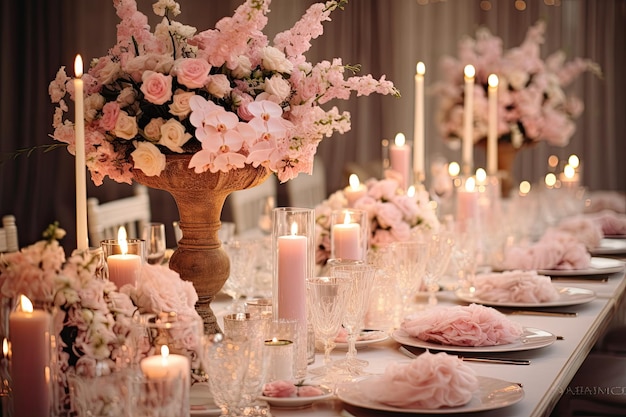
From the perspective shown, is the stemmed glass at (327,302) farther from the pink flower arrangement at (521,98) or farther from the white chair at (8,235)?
the pink flower arrangement at (521,98)

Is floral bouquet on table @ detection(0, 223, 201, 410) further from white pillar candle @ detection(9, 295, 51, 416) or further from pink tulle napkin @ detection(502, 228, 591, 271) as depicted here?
pink tulle napkin @ detection(502, 228, 591, 271)

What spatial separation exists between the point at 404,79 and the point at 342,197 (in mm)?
4567

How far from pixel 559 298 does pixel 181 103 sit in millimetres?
1270

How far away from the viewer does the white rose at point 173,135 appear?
1.80 meters

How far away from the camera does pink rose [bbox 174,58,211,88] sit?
1.78 meters

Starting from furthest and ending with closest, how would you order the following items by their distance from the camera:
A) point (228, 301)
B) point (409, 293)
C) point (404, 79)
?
point (404, 79) < point (228, 301) < point (409, 293)

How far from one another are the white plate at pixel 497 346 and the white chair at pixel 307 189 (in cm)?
345

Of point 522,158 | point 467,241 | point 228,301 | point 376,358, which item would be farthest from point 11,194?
point 522,158

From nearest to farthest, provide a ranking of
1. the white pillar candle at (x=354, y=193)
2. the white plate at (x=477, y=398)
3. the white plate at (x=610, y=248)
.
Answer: the white plate at (x=477, y=398)
the white pillar candle at (x=354, y=193)
the white plate at (x=610, y=248)

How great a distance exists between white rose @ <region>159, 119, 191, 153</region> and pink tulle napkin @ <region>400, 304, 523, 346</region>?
0.65 meters

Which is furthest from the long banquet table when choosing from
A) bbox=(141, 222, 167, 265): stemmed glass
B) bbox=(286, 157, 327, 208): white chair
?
bbox=(286, 157, 327, 208): white chair

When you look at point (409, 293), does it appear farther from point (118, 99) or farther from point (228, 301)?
point (118, 99)

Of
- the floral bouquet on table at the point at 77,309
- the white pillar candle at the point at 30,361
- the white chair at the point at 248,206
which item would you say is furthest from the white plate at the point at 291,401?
the white chair at the point at 248,206

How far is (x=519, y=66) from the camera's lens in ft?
16.0
